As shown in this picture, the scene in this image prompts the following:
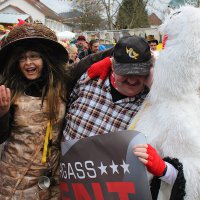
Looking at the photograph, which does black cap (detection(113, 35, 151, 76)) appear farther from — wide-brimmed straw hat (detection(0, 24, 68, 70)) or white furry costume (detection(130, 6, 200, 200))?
wide-brimmed straw hat (detection(0, 24, 68, 70))

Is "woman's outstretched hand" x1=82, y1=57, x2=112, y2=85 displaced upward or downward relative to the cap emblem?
downward

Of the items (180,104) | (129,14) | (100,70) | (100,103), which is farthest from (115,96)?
(129,14)

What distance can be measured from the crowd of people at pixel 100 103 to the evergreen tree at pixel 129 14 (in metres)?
26.3

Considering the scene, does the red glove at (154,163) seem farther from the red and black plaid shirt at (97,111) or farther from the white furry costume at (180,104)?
the red and black plaid shirt at (97,111)

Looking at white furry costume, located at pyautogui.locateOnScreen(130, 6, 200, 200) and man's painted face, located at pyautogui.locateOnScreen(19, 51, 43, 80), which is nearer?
white furry costume, located at pyautogui.locateOnScreen(130, 6, 200, 200)

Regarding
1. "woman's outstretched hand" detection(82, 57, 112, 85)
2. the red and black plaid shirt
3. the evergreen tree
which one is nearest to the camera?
the red and black plaid shirt

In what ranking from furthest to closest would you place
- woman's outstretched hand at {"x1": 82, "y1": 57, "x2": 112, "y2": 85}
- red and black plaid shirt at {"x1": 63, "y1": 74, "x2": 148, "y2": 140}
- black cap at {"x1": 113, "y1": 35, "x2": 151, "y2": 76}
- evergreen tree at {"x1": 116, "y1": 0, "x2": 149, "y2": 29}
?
1. evergreen tree at {"x1": 116, "y1": 0, "x2": 149, "y2": 29}
2. woman's outstretched hand at {"x1": 82, "y1": 57, "x2": 112, "y2": 85}
3. red and black plaid shirt at {"x1": 63, "y1": 74, "x2": 148, "y2": 140}
4. black cap at {"x1": 113, "y1": 35, "x2": 151, "y2": 76}

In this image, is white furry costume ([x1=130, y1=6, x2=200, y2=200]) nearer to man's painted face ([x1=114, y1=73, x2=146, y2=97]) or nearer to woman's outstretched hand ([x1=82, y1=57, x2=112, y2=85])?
man's painted face ([x1=114, y1=73, x2=146, y2=97])

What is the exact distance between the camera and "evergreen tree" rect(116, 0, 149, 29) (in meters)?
29.0

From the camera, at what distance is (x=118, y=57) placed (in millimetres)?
2080

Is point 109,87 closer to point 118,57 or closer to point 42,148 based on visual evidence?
point 118,57

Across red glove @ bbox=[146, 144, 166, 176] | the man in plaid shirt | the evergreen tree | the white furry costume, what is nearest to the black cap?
the man in plaid shirt

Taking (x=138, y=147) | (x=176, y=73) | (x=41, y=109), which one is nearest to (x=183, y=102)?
(x=176, y=73)

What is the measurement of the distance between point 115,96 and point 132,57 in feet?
0.89
